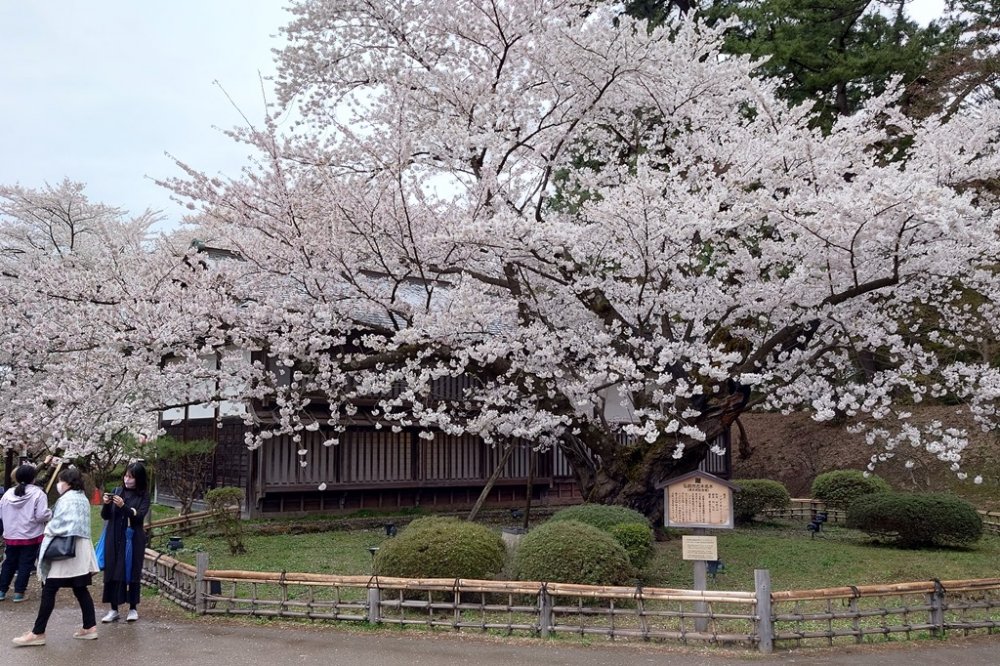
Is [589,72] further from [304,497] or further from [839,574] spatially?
[304,497]

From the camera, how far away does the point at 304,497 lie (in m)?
16.2

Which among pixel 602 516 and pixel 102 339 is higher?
pixel 102 339

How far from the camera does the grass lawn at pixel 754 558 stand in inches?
415

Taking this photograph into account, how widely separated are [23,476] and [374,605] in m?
4.38

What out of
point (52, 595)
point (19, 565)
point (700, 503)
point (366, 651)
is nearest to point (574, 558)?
point (700, 503)

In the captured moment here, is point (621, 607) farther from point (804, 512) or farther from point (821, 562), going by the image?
point (804, 512)

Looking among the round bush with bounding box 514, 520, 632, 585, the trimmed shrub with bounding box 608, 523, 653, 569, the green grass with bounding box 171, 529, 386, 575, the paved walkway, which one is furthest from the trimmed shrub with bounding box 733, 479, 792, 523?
the paved walkway

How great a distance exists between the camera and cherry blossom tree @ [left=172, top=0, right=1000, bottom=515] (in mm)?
10602

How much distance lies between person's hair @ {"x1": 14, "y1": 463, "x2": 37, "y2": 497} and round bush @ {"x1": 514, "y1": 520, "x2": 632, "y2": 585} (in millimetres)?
5598

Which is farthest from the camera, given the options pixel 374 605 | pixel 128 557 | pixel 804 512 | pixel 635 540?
pixel 804 512

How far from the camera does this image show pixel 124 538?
7.83 meters

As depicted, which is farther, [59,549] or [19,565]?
[19,565]

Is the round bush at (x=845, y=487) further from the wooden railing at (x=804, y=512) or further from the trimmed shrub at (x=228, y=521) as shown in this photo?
the trimmed shrub at (x=228, y=521)

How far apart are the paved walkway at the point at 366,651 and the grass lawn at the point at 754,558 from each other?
9.07 feet
